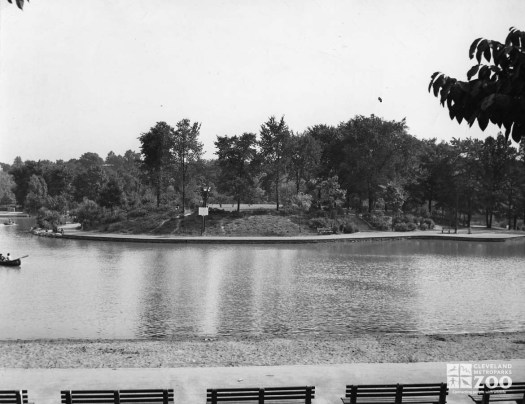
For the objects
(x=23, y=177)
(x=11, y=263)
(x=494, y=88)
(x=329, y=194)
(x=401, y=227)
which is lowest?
(x=11, y=263)

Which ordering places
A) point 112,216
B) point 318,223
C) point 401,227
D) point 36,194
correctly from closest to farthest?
point 318,223
point 112,216
point 401,227
point 36,194

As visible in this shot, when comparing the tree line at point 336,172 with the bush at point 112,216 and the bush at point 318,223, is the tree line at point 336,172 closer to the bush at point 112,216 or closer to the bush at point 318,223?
the bush at point 112,216

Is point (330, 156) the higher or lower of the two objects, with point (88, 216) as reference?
higher

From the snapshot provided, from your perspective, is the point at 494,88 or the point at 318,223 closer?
the point at 494,88

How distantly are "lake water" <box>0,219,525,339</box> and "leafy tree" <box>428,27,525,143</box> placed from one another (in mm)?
13511

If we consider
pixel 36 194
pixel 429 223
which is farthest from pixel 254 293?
pixel 36 194

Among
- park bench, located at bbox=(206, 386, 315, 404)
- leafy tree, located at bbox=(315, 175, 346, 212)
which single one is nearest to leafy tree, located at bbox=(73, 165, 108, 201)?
leafy tree, located at bbox=(315, 175, 346, 212)

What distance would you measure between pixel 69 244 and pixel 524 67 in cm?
5137

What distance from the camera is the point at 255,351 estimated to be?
15.8m

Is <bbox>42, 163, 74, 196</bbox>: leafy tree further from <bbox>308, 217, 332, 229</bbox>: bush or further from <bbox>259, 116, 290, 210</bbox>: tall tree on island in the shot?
<bbox>308, 217, 332, 229</bbox>: bush

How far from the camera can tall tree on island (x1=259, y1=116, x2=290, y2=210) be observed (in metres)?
68.4

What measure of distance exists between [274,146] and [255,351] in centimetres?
5376

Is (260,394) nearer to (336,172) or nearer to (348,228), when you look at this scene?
(348,228)

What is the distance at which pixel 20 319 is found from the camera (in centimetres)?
2059
